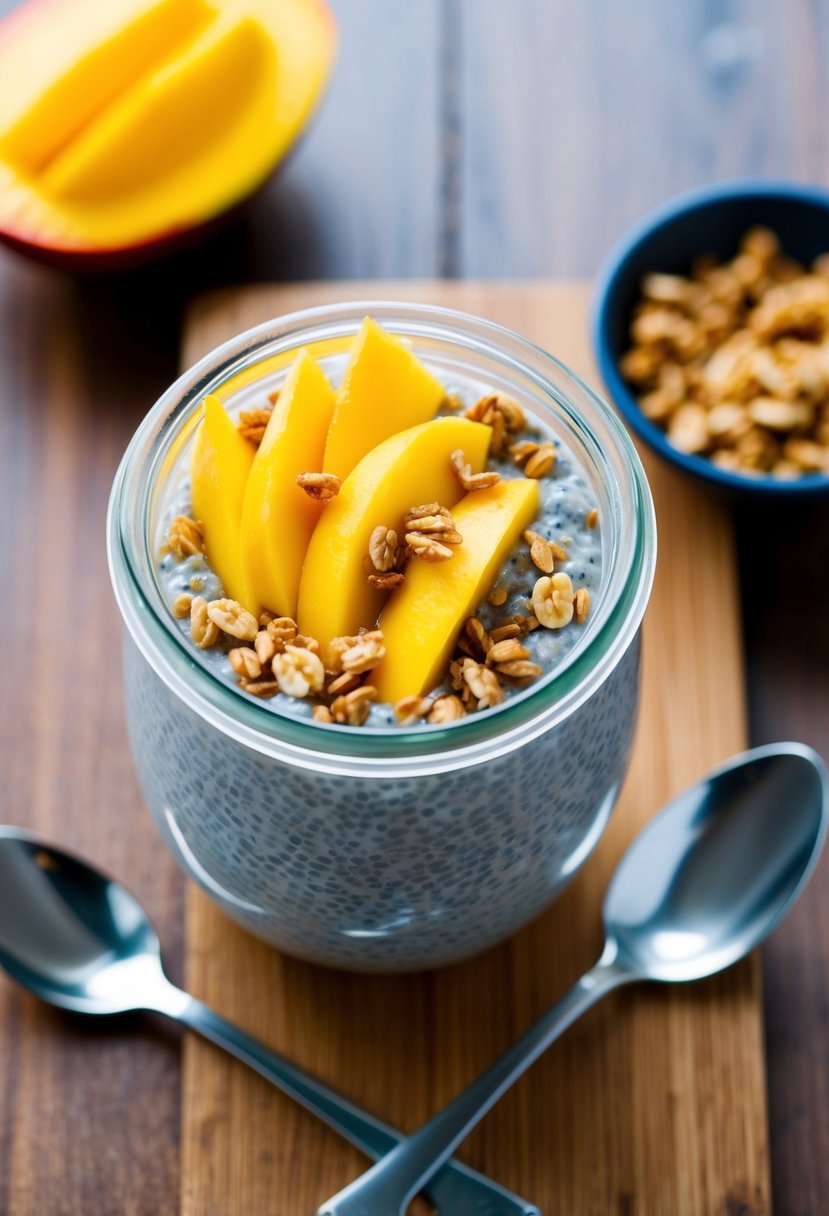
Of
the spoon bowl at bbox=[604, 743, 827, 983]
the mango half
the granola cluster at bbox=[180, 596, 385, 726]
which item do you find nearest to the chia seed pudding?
the granola cluster at bbox=[180, 596, 385, 726]

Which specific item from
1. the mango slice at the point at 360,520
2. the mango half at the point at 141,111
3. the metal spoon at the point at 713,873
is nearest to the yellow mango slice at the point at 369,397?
the mango slice at the point at 360,520

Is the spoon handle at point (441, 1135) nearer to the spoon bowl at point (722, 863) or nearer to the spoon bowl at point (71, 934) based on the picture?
the spoon bowl at point (722, 863)

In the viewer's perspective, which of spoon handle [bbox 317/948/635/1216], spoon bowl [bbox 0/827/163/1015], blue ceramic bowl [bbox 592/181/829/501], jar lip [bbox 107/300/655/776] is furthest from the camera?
blue ceramic bowl [bbox 592/181/829/501]

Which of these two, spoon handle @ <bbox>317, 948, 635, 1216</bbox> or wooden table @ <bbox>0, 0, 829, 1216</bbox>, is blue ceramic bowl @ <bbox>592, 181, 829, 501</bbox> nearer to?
wooden table @ <bbox>0, 0, 829, 1216</bbox>

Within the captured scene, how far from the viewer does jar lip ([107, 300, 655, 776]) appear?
26.6 inches

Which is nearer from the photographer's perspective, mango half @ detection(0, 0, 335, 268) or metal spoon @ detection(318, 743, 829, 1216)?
metal spoon @ detection(318, 743, 829, 1216)

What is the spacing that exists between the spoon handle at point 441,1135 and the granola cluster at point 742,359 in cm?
53

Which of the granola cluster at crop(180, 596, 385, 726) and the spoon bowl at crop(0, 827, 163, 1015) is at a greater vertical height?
the granola cluster at crop(180, 596, 385, 726)

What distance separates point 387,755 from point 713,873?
465 millimetres

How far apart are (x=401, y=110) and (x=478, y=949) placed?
0.94 metres

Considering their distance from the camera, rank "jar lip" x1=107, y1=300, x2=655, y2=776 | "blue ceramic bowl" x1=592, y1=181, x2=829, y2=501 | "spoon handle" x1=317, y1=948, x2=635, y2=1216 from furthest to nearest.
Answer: "blue ceramic bowl" x1=592, y1=181, x2=829, y2=501
"spoon handle" x1=317, y1=948, x2=635, y2=1216
"jar lip" x1=107, y1=300, x2=655, y2=776

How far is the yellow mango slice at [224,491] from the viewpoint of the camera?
745 mm

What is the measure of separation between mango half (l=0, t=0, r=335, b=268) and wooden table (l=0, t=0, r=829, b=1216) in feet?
0.33

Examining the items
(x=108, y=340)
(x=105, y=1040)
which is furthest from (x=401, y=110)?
(x=105, y=1040)
